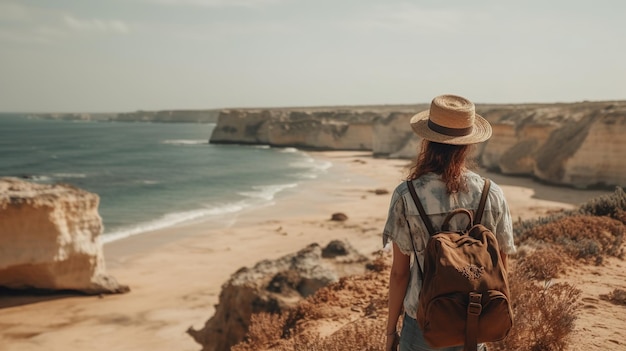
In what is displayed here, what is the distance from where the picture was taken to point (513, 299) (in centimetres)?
448

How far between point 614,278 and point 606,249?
1.14 meters

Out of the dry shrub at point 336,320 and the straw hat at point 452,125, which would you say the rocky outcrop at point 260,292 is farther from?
the straw hat at point 452,125

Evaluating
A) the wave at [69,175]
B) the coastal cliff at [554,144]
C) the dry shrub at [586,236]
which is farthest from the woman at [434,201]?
the wave at [69,175]

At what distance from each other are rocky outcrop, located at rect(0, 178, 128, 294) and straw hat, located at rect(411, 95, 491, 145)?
11840mm

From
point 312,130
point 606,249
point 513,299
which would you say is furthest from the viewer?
point 312,130

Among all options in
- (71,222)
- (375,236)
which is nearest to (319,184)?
(375,236)

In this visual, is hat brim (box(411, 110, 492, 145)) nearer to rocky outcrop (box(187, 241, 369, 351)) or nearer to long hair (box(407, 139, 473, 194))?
long hair (box(407, 139, 473, 194))

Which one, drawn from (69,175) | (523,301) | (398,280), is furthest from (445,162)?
(69,175)

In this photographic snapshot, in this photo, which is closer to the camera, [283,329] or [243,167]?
[283,329]

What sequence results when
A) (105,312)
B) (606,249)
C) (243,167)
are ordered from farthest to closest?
(243,167) → (105,312) → (606,249)

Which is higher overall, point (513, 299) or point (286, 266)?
point (513, 299)

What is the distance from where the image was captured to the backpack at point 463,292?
2250mm

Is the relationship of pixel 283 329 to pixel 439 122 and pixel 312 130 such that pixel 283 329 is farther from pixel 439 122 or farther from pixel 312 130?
pixel 312 130

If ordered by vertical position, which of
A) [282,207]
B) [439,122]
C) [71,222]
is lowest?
[282,207]
